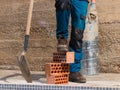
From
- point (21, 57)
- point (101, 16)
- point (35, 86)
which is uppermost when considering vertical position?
point (101, 16)

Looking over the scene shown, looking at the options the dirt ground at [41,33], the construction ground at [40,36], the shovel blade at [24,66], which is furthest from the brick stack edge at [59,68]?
the dirt ground at [41,33]

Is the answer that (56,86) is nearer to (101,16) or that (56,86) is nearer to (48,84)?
(48,84)

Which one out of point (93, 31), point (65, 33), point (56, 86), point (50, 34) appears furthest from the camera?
point (50, 34)

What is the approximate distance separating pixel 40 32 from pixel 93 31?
1090mm

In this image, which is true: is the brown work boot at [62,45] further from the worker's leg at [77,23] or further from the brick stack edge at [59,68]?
the worker's leg at [77,23]

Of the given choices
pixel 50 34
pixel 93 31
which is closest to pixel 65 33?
pixel 93 31

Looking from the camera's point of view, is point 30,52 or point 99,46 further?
point 30,52

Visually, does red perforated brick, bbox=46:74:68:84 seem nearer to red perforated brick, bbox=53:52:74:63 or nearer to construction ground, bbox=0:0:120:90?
red perforated brick, bbox=53:52:74:63

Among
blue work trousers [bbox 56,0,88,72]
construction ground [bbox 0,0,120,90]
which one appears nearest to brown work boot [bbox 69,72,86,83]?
blue work trousers [bbox 56,0,88,72]

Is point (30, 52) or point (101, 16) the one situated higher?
point (101, 16)

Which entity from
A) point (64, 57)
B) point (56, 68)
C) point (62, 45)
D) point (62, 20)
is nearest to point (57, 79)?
point (56, 68)

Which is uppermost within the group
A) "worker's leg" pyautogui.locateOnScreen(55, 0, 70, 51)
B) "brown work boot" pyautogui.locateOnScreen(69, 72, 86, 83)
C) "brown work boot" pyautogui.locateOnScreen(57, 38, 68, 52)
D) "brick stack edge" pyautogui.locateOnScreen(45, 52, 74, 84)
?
"worker's leg" pyautogui.locateOnScreen(55, 0, 70, 51)

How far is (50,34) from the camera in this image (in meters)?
6.65

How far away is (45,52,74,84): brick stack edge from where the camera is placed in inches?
181
